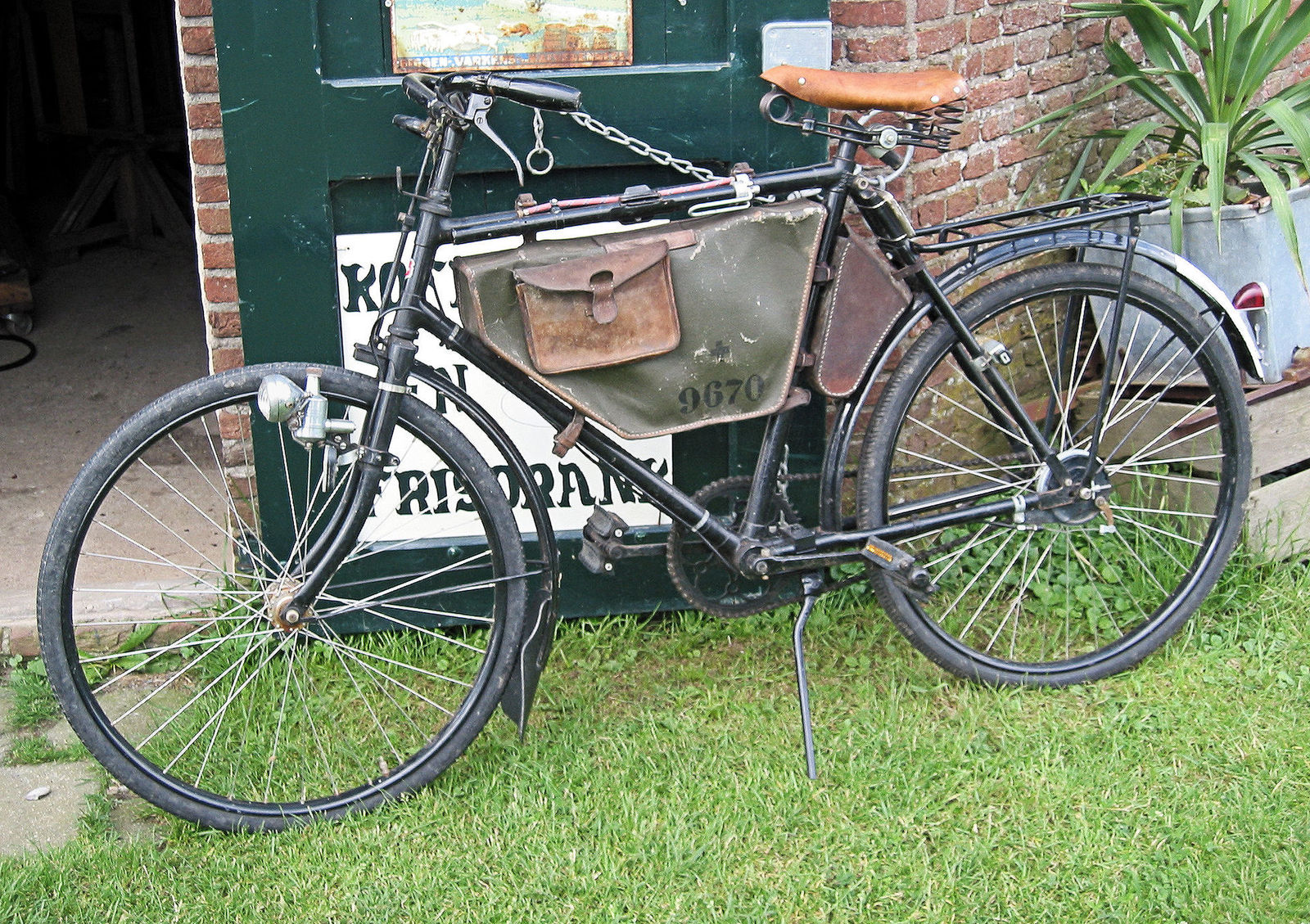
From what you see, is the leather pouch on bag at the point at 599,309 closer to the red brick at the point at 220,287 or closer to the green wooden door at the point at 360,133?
the green wooden door at the point at 360,133

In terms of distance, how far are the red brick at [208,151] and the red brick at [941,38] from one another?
171cm

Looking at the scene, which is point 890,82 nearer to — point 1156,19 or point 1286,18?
point 1156,19

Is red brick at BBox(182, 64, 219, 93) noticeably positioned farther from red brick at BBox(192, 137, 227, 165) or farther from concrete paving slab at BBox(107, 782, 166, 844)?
concrete paving slab at BBox(107, 782, 166, 844)

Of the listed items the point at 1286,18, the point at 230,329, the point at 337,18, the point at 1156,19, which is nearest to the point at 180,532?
the point at 230,329

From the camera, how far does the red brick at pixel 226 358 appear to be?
10.6 ft

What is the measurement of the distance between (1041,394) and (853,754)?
1453 mm

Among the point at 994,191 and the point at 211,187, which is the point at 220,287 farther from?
the point at 994,191

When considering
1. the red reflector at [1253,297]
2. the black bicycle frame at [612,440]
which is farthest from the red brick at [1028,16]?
the red reflector at [1253,297]

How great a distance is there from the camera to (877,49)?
10.2 ft

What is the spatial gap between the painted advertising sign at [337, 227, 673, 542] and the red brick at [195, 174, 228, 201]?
0.39 metres

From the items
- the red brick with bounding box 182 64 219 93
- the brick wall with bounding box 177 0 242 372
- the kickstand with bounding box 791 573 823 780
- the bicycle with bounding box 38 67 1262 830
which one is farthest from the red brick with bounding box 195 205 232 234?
the kickstand with bounding box 791 573 823 780

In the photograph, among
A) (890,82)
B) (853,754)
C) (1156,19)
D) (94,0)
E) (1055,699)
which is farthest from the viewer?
(94,0)

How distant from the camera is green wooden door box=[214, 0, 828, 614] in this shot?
2.82 metres

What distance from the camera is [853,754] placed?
2863 mm
